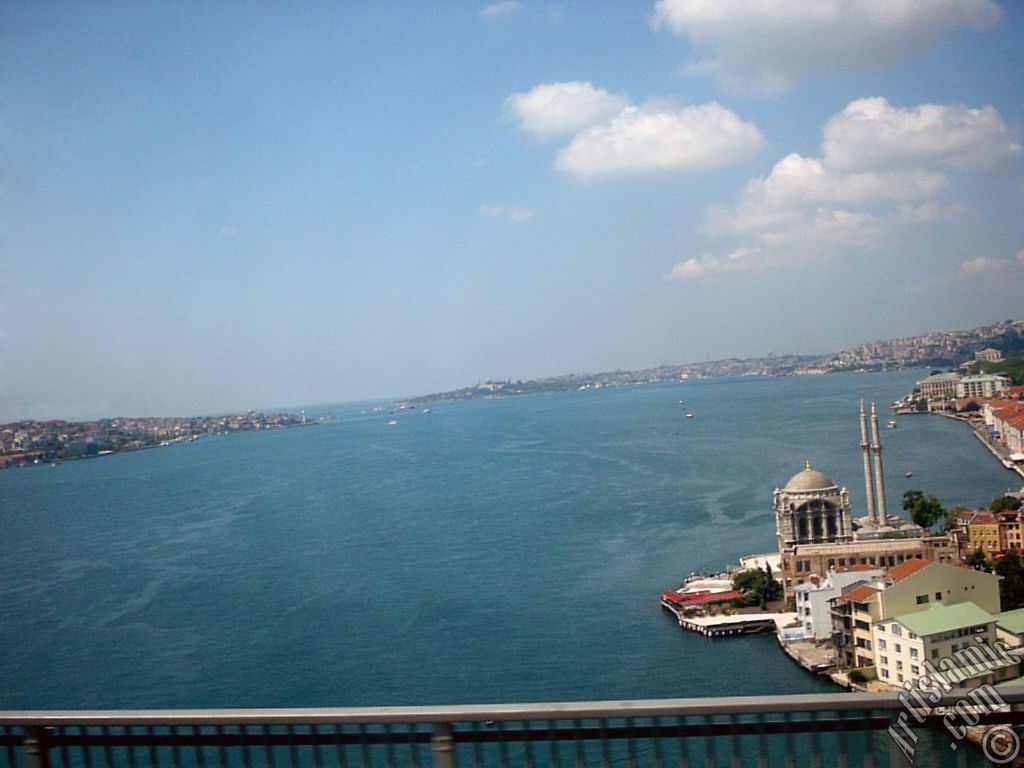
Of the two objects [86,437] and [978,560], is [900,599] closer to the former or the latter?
[978,560]

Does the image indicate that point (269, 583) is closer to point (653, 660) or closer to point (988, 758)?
point (653, 660)

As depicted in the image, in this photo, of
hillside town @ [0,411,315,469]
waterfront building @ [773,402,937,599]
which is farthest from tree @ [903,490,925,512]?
hillside town @ [0,411,315,469]

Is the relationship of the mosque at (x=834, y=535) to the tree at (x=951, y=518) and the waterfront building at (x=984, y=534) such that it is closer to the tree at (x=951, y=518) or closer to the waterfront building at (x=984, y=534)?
the tree at (x=951, y=518)

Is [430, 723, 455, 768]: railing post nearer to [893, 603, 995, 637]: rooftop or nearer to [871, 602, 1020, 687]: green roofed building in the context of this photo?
[871, 602, 1020, 687]: green roofed building

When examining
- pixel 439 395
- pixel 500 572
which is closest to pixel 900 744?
pixel 500 572

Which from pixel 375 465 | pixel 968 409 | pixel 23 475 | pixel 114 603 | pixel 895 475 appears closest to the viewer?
pixel 114 603

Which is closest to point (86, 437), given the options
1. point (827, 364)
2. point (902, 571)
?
point (902, 571)

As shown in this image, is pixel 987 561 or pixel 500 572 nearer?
pixel 987 561
